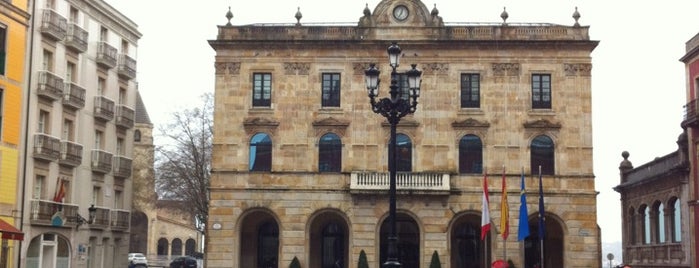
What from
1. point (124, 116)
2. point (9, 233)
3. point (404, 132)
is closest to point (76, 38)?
point (124, 116)

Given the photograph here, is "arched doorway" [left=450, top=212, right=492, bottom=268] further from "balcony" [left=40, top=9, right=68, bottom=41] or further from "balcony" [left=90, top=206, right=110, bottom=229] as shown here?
"balcony" [left=40, top=9, right=68, bottom=41]

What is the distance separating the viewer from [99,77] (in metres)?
47.8

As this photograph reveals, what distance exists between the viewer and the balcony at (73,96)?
4369cm

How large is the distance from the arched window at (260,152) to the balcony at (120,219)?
301 inches

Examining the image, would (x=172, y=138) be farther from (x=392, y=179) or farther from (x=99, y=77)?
(x=392, y=179)

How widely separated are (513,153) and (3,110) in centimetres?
2316

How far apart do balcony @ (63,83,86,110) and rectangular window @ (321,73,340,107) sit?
11402 mm

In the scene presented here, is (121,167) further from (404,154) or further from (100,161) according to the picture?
(404,154)

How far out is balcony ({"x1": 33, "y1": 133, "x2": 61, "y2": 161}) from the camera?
134ft

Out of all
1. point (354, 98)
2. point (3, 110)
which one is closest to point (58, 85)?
point (3, 110)

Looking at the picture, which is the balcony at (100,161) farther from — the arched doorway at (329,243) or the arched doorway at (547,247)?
the arched doorway at (547,247)

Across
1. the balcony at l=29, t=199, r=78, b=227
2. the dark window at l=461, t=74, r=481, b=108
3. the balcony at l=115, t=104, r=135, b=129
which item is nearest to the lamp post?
the balcony at l=29, t=199, r=78, b=227

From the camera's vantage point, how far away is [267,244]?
50.2 m

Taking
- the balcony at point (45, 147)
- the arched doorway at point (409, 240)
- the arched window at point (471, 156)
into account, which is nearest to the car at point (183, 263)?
the arched doorway at point (409, 240)
